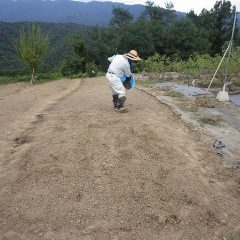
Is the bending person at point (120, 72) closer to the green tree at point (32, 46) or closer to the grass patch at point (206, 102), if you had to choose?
the grass patch at point (206, 102)

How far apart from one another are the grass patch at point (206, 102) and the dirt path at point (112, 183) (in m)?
2.14

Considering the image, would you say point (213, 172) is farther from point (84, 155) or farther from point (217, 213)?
point (84, 155)

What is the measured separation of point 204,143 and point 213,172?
1149 mm

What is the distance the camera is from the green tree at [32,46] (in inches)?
609

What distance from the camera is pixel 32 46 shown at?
51.1 feet

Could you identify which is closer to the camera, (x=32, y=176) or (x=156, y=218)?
(x=156, y=218)

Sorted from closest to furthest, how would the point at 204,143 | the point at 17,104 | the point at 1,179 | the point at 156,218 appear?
the point at 156,218, the point at 1,179, the point at 204,143, the point at 17,104

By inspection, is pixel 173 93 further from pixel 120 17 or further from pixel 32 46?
pixel 120 17

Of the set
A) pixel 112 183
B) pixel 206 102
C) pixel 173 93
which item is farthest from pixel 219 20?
pixel 112 183

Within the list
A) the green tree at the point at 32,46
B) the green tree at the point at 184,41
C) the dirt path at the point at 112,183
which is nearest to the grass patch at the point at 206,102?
the dirt path at the point at 112,183

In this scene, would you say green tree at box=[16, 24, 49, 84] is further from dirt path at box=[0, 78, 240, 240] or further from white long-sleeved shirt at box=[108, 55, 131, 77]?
dirt path at box=[0, 78, 240, 240]

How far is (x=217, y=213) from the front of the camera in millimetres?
3914

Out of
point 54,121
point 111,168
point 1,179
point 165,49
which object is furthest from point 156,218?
point 165,49

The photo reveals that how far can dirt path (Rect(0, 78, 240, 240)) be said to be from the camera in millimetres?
3641
